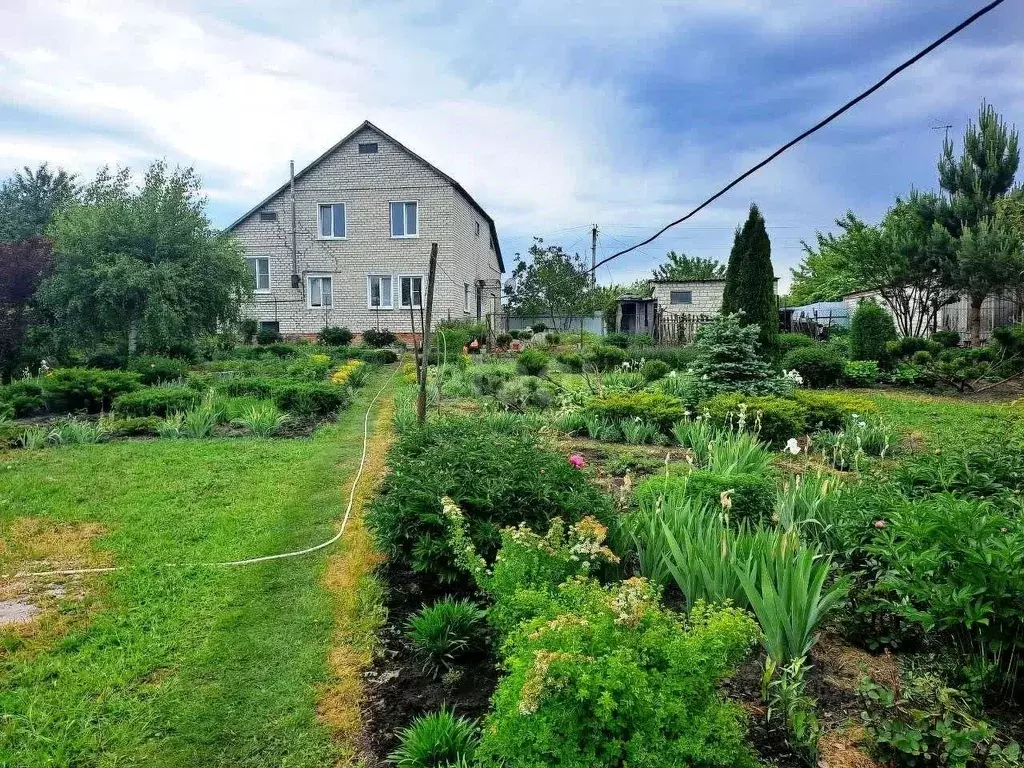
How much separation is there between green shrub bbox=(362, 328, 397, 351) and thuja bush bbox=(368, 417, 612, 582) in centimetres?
1966

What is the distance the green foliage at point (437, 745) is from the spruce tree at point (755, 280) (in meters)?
11.3

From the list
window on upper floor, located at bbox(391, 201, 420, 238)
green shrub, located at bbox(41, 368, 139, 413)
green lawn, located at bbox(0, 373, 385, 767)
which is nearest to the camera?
green lawn, located at bbox(0, 373, 385, 767)

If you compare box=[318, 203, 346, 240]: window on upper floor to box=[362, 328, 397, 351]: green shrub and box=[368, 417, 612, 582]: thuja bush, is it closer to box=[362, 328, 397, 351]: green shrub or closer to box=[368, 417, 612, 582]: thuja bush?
box=[362, 328, 397, 351]: green shrub

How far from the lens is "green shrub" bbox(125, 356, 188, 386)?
12164mm

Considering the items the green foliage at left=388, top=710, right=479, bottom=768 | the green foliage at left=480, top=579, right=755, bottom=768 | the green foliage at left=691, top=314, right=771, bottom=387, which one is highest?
the green foliage at left=691, top=314, right=771, bottom=387

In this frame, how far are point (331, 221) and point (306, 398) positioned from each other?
1840 centimetres

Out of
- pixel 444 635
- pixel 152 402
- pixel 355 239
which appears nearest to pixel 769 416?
pixel 444 635


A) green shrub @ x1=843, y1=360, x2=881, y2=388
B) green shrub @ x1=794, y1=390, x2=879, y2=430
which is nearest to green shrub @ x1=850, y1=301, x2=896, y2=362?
green shrub @ x1=843, y1=360, x2=881, y2=388

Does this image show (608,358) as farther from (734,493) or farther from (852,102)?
(734,493)

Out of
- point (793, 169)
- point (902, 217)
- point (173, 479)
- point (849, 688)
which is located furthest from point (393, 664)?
point (902, 217)

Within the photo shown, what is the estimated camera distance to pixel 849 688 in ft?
8.29

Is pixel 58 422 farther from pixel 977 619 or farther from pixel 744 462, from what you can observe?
pixel 977 619

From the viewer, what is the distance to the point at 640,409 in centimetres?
788

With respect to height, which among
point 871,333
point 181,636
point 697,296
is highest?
point 697,296
